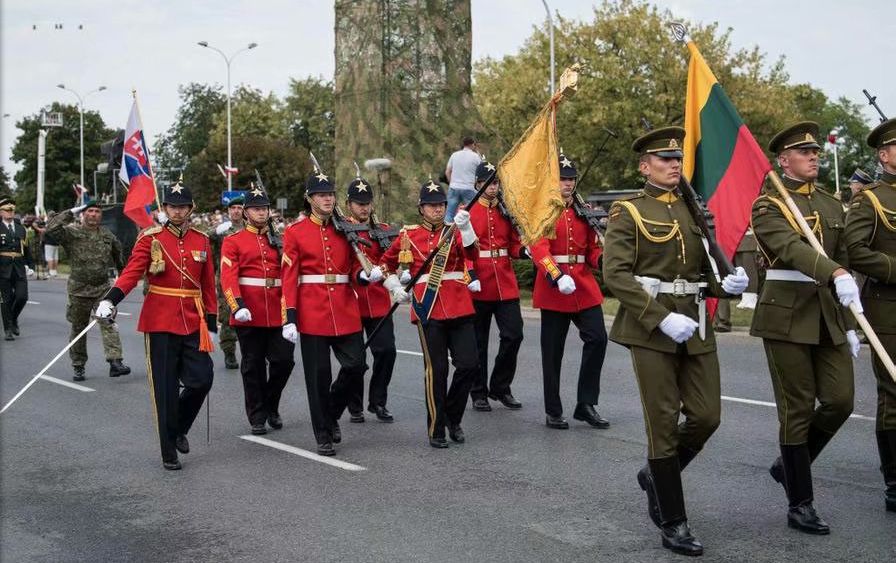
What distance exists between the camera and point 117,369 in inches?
519

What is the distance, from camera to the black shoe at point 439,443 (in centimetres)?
865

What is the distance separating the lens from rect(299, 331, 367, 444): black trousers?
8531 millimetres

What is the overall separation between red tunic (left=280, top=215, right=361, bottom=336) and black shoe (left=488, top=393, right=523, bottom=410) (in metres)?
2.12

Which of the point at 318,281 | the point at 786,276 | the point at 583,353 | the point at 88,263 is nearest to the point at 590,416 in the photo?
the point at 583,353

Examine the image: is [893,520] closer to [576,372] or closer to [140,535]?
[140,535]

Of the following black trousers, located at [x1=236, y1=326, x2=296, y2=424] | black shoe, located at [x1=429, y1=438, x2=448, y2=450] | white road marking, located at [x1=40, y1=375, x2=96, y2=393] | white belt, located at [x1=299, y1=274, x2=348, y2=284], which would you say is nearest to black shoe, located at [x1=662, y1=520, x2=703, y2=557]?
black shoe, located at [x1=429, y1=438, x2=448, y2=450]

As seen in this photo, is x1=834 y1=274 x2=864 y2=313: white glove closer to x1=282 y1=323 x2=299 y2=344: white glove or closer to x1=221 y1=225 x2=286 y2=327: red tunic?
x1=282 y1=323 x2=299 y2=344: white glove

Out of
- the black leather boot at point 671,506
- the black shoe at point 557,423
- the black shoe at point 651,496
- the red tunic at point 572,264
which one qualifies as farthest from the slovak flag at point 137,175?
the black leather boot at point 671,506

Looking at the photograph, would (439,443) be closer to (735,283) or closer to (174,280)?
(174,280)

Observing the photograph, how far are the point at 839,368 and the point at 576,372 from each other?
20.8 ft

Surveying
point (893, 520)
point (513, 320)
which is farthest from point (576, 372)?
point (893, 520)

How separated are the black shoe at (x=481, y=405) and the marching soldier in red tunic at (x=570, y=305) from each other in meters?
0.91

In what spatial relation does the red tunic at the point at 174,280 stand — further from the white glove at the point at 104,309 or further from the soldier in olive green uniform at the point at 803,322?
the soldier in olive green uniform at the point at 803,322

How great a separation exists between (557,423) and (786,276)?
3.21m
